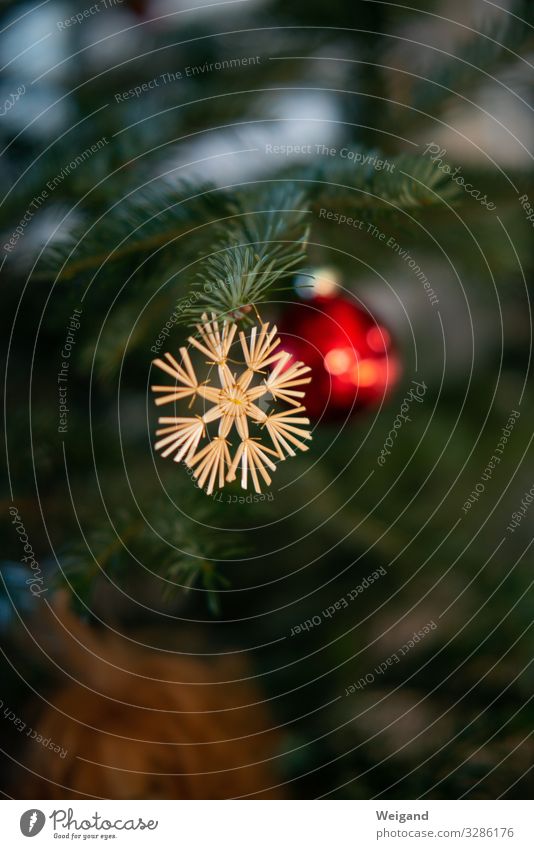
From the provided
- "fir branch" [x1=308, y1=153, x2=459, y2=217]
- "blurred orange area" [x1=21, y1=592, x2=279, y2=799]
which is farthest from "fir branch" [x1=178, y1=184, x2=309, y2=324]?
"blurred orange area" [x1=21, y1=592, x2=279, y2=799]

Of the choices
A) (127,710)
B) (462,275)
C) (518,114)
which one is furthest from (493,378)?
(127,710)

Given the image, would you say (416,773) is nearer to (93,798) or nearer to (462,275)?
(93,798)

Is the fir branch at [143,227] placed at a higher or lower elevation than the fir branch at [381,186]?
lower

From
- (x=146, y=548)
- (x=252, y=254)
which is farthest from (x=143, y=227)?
(x=146, y=548)
